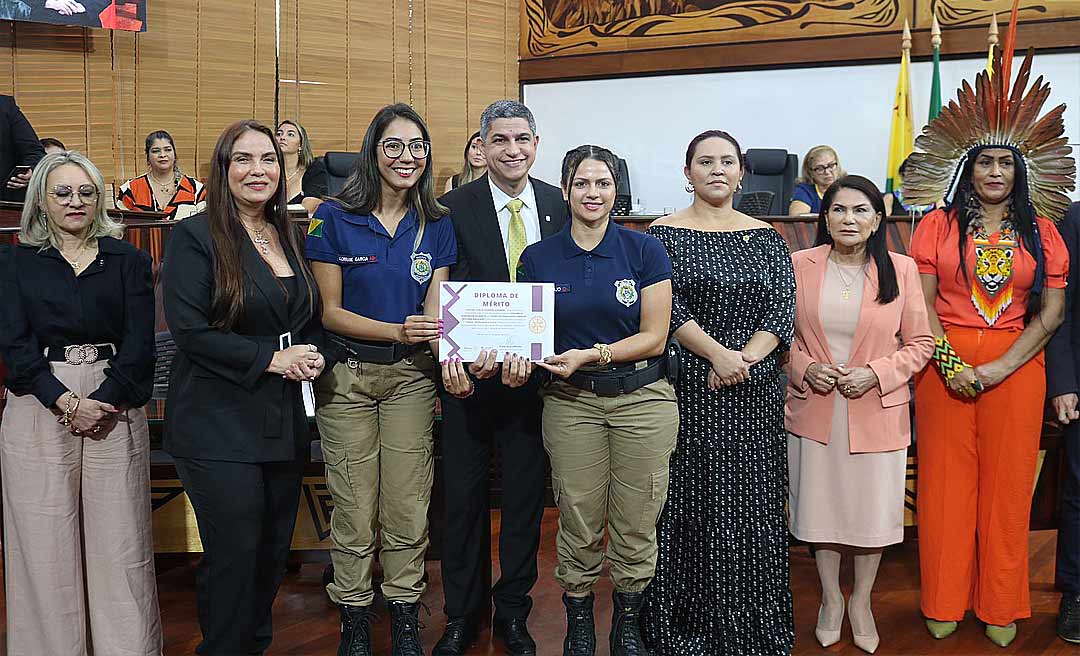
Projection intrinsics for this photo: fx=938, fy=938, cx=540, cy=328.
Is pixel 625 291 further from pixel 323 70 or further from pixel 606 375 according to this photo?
pixel 323 70

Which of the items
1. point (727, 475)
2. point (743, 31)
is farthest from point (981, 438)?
point (743, 31)

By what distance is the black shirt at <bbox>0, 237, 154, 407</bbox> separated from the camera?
2443 millimetres

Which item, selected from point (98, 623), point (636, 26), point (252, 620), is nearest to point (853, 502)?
point (252, 620)

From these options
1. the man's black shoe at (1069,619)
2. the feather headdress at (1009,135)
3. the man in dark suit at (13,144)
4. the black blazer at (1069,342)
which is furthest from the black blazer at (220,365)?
the man in dark suit at (13,144)

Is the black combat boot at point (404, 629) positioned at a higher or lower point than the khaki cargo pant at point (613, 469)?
lower

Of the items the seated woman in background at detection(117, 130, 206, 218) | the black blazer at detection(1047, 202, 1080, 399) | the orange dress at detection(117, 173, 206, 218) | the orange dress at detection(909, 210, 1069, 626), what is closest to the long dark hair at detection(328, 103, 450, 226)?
the orange dress at detection(909, 210, 1069, 626)

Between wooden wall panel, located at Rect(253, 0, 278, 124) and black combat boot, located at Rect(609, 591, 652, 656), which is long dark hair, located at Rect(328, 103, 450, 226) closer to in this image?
black combat boot, located at Rect(609, 591, 652, 656)

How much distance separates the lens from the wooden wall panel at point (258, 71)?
23.6ft

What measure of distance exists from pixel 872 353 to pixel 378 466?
4.89 feet

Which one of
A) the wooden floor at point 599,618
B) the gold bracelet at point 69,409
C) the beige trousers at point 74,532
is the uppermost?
the gold bracelet at point 69,409

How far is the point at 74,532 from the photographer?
252 cm

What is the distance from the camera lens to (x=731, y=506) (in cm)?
272

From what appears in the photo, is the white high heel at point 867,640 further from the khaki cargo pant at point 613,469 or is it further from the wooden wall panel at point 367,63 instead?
the wooden wall panel at point 367,63

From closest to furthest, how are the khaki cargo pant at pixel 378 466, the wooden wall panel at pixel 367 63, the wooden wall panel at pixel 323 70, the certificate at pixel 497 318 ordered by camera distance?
the certificate at pixel 497 318 → the khaki cargo pant at pixel 378 466 → the wooden wall panel at pixel 323 70 → the wooden wall panel at pixel 367 63
